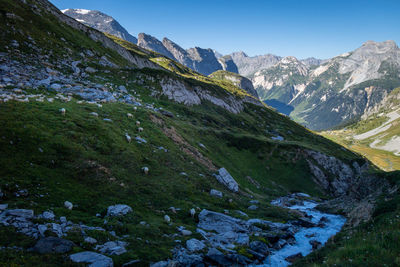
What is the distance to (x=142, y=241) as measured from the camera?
1416cm

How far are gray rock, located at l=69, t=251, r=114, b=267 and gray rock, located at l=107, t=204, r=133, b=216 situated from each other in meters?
4.77

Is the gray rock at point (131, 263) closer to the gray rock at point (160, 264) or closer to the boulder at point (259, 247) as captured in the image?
the gray rock at point (160, 264)

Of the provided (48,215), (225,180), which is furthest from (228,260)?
(225,180)

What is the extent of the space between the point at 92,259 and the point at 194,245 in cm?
722

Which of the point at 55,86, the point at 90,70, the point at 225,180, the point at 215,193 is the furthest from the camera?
the point at 90,70

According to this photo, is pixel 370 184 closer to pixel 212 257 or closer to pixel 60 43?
pixel 212 257

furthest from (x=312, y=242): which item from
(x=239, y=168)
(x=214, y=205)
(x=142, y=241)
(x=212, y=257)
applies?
(x=239, y=168)

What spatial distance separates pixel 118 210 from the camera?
A: 54.5 ft

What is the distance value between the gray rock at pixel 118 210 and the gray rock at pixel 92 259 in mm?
4773

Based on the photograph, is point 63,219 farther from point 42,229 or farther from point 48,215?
point 42,229

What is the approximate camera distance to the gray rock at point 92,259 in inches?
423

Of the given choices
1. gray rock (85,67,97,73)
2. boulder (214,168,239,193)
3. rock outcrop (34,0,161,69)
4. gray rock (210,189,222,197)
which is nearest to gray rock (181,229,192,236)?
gray rock (210,189,222,197)

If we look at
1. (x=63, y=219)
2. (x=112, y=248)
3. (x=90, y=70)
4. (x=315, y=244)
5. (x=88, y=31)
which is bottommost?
(x=315, y=244)

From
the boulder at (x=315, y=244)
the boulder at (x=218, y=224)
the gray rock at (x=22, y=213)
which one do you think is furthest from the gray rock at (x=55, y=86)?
the boulder at (x=315, y=244)
